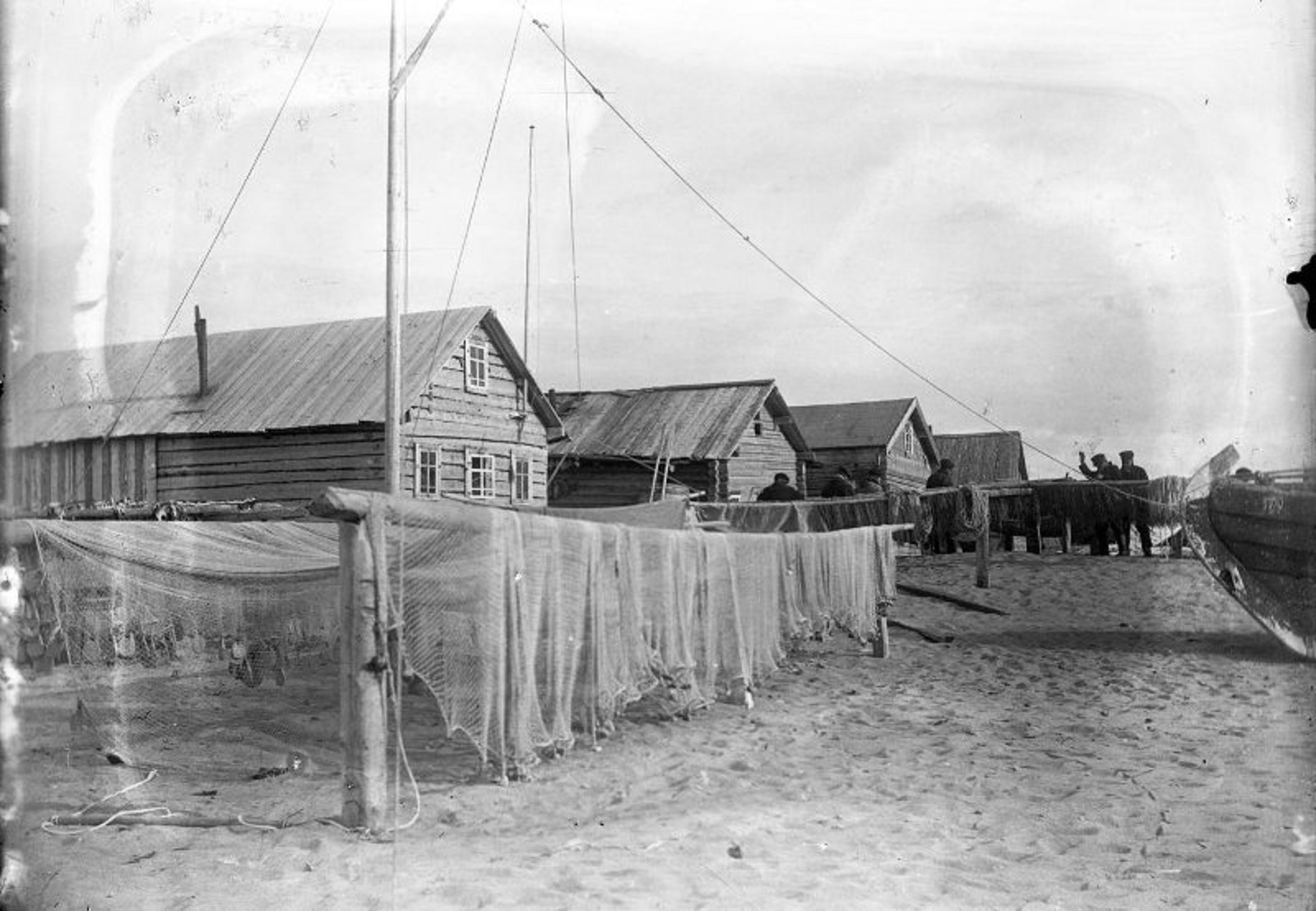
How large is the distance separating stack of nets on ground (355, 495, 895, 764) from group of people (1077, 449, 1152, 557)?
8.64 metres

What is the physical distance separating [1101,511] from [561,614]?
12.3 meters

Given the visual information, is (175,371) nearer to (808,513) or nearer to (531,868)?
(808,513)

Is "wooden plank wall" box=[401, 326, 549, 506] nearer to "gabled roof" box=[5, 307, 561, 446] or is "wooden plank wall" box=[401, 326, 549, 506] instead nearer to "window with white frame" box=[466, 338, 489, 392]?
"window with white frame" box=[466, 338, 489, 392]

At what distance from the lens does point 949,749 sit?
22.1 feet

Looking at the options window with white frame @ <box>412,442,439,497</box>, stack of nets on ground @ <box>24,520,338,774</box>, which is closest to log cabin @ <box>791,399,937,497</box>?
window with white frame @ <box>412,442,439,497</box>

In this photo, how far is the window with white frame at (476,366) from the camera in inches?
720

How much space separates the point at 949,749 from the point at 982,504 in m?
8.44

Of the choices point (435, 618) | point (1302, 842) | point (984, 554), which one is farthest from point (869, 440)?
point (435, 618)

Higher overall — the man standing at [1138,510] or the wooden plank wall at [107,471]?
the wooden plank wall at [107,471]

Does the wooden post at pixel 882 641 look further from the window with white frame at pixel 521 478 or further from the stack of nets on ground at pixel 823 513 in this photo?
the window with white frame at pixel 521 478

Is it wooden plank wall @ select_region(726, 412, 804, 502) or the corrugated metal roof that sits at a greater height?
the corrugated metal roof

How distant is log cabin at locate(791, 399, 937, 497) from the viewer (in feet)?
94.0

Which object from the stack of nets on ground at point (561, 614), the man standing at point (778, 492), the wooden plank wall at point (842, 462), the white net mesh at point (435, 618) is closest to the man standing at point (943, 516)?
the man standing at point (778, 492)

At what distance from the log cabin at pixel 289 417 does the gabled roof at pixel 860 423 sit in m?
12.4
